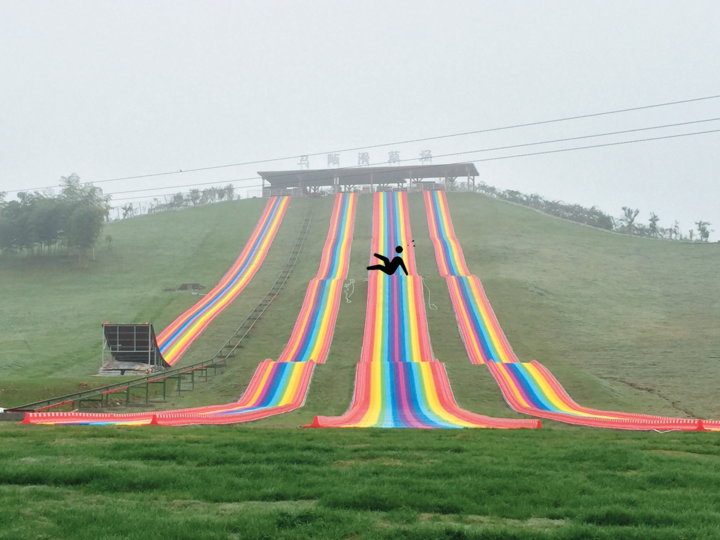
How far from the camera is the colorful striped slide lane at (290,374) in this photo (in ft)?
58.6

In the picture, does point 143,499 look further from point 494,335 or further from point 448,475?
point 494,335

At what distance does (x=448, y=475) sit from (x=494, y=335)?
1045 inches

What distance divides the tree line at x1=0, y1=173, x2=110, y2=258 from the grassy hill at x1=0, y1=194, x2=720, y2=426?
172 centimetres

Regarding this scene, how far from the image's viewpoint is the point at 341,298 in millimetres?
40969

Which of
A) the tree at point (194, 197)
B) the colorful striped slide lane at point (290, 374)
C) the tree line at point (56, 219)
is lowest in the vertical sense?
the colorful striped slide lane at point (290, 374)

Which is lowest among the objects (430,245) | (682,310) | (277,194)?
(682,310)

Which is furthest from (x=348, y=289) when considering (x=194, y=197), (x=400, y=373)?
(x=194, y=197)

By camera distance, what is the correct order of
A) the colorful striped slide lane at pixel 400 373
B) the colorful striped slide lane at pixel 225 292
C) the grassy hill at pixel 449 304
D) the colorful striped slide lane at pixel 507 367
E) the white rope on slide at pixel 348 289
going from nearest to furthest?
the colorful striped slide lane at pixel 507 367 < the colorful striped slide lane at pixel 400 373 < the grassy hill at pixel 449 304 < the colorful striped slide lane at pixel 225 292 < the white rope on slide at pixel 348 289

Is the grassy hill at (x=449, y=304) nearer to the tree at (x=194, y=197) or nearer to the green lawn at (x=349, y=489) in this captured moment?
the tree at (x=194, y=197)

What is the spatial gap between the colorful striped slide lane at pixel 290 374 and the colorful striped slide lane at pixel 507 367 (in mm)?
6350

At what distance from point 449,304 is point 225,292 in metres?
13.8

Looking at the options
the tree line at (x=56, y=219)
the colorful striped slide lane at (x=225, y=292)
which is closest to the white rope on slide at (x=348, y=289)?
the colorful striped slide lane at (x=225, y=292)

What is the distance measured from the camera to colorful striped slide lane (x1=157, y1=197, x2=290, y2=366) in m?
35.4

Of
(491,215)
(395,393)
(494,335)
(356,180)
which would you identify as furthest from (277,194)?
(395,393)
